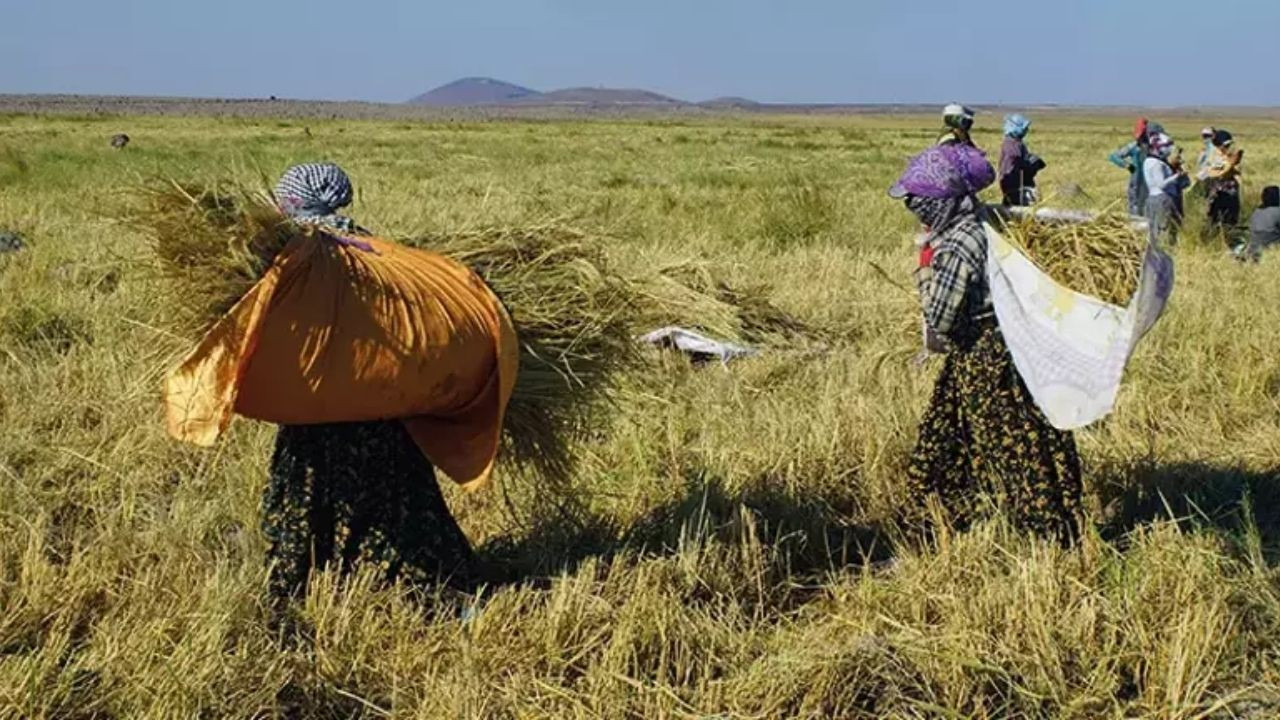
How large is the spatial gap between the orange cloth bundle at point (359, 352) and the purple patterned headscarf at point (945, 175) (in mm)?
1382

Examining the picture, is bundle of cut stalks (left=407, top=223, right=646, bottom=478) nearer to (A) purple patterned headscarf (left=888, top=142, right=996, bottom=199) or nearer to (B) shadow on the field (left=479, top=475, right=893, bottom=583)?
(B) shadow on the field (left=479, top=475, right=893, bottom=583)

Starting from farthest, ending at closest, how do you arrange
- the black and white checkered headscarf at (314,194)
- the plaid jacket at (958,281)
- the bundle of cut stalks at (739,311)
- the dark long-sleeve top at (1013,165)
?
the dark long-sleeve top at (1013,165) → the bundle of cut stalks at (739,311) → the plaid jacket at (958,281) → the black and white checkered headscarf at (314,194)

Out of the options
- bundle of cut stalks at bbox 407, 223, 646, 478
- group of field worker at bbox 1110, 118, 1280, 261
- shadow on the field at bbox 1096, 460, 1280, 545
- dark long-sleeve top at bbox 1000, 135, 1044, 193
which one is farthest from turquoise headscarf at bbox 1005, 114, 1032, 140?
bundle of cut stalks at bbox 407, 223, 646, 478

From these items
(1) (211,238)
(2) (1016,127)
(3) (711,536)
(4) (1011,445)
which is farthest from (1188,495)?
(2) (1016,127)

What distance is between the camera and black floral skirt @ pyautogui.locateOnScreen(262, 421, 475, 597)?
126 inches

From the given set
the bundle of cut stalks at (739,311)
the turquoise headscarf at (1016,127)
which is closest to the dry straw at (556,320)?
the bundle of cut stalks at (739,311)

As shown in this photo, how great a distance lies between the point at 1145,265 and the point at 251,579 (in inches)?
95.4

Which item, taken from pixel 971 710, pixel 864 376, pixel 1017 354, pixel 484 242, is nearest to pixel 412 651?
pixel 484 242

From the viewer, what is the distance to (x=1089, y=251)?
145 inches

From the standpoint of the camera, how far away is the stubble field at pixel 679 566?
2848mm

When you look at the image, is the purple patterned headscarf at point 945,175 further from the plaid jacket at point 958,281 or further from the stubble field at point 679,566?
the stubble field at point 679,566

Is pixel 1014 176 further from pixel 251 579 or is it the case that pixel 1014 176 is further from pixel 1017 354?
pixel 251 579

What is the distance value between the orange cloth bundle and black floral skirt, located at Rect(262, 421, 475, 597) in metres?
0.14

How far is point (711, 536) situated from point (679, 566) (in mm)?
145
